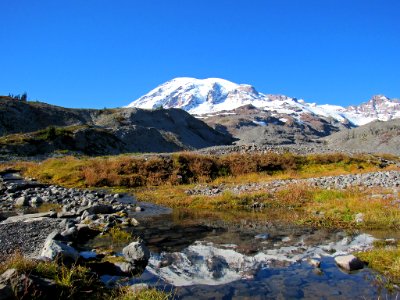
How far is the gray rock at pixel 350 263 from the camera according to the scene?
37.2ft

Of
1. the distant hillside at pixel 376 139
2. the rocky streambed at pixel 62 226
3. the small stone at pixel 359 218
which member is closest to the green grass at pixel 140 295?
the rocky streambed at pixel 62 226

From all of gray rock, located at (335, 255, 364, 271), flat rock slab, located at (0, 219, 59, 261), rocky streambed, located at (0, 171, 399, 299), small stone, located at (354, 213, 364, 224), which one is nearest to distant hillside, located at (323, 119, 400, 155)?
small stone, located at (354, 213, 364, 224)

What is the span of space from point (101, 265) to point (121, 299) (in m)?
3.27

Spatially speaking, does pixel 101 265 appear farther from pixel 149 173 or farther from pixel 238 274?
pixel 149 173

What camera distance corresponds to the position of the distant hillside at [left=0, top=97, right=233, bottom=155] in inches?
2612

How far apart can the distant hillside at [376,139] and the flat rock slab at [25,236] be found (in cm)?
8247

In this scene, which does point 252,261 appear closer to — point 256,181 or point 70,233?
point 70,233

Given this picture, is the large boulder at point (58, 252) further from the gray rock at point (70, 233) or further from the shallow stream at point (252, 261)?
the gray rock at point (70, 233)

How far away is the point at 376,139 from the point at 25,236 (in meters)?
107

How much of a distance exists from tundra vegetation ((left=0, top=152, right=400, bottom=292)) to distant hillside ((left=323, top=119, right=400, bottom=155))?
178 ft

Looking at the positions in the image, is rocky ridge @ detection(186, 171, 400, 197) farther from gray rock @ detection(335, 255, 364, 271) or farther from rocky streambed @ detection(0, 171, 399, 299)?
gray rock @ detection(335, 255, 364, 271)

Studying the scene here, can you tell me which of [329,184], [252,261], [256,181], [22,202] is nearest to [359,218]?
[252,261]

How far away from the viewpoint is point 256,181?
3381 cm

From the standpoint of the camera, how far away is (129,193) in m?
30.8
